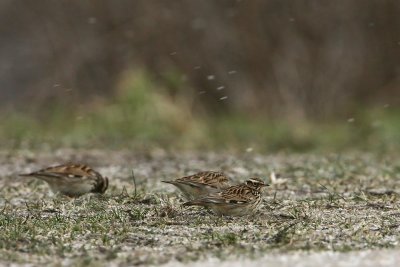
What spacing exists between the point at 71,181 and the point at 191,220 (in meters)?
2.12

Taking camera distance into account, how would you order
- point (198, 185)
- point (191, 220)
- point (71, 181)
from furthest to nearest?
point (71, 181)
point (198, 185)
point (191, 220)

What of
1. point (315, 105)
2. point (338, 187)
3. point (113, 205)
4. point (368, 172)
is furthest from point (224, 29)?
point (113, 205)

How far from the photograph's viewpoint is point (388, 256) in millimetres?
8477

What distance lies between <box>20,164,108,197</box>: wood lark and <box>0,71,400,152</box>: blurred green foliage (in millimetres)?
5691

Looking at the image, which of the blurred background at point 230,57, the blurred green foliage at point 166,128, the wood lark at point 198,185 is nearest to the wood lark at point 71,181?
the wood lark at point 198,185

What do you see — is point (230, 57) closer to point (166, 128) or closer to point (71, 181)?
point (166, 128)

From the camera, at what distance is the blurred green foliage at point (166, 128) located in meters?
18.3

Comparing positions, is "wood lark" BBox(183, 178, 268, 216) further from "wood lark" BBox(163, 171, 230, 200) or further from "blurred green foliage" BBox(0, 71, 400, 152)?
"blurred green foliage" BBox(0, 71, 400, 152)

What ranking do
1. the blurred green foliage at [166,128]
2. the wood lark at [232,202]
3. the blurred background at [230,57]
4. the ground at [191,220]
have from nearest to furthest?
the ground at [191,220]
the wood lark at [232,202]
the blurred green foliage at [166,128]
the blurred background at [230,57]

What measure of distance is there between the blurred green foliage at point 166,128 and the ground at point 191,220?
293cm

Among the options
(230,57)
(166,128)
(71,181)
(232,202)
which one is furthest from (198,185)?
(230,57)

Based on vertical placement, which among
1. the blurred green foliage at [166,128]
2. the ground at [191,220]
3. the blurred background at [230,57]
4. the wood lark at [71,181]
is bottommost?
the ground at [191,220]

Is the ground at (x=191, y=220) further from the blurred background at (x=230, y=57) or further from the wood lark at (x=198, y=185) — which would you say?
the blurred background at (x=230, y=57)

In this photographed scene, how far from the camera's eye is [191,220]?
1016 cm
